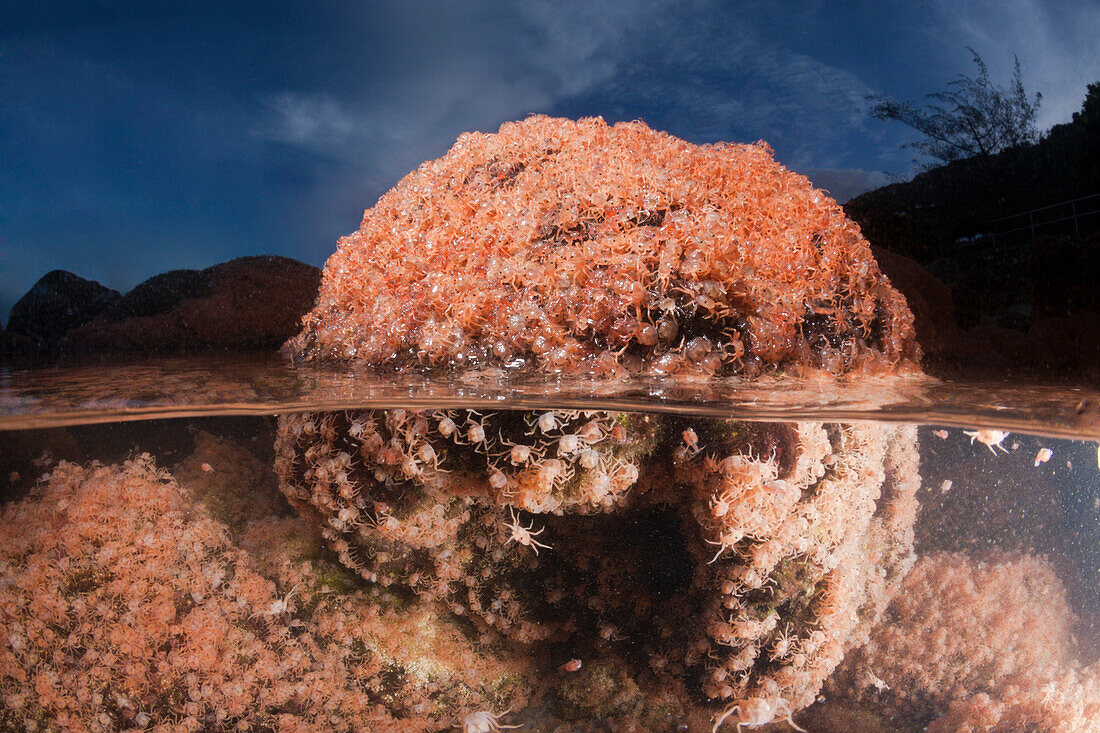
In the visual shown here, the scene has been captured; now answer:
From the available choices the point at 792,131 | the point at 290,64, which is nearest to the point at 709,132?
the point at 792,131

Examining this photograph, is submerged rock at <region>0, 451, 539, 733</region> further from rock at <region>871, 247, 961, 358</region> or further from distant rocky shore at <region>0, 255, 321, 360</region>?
rock at <region>871, 247, 961, 358</region>

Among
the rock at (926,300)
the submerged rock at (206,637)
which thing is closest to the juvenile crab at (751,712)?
the submerged rock at (206,637)

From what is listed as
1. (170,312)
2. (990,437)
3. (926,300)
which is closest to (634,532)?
(990,437)

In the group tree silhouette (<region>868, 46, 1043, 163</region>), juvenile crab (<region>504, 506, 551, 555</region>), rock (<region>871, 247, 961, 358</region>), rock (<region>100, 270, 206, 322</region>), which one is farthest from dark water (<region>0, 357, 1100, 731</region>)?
rock (<region>100, 270, 206, 322</region>)

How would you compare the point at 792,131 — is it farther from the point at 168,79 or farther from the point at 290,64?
the point at 168,79

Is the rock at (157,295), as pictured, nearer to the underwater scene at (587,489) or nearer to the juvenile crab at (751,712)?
the underwater scene at (587,489)

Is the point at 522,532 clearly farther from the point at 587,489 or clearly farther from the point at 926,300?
the point at 926,300
